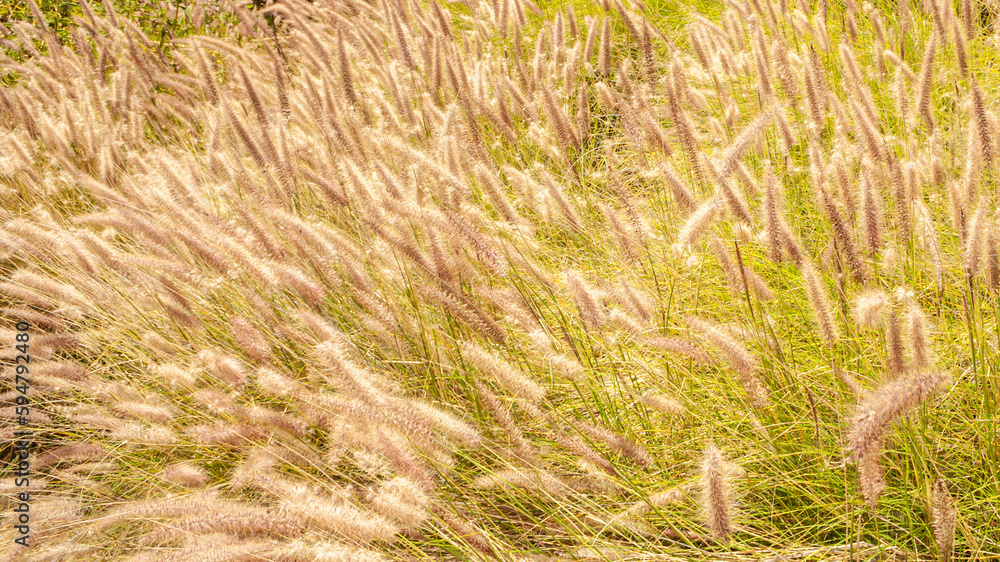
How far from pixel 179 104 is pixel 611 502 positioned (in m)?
4.06

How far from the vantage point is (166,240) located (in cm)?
255

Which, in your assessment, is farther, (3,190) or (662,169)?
(3,190)

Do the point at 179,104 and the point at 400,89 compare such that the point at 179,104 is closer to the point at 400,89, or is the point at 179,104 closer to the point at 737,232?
the point at 400,89

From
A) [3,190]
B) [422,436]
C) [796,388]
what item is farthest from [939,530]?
[3,190]

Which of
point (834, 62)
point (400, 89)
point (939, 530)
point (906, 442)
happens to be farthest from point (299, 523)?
point (834, 62)

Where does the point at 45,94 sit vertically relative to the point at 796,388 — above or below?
above

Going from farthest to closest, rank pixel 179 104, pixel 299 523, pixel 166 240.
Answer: pixel 179 104 < pixel 166 240 < pixel 299 523

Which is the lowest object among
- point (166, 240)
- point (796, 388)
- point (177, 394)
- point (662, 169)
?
point (177, 394)

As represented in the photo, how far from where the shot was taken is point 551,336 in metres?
2.12

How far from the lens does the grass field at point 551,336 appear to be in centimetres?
154

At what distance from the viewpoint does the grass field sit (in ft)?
5.05

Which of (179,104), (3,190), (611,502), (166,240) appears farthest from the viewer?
(179,104)

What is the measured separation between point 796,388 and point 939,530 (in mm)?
654

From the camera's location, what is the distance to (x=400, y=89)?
10.5ft
